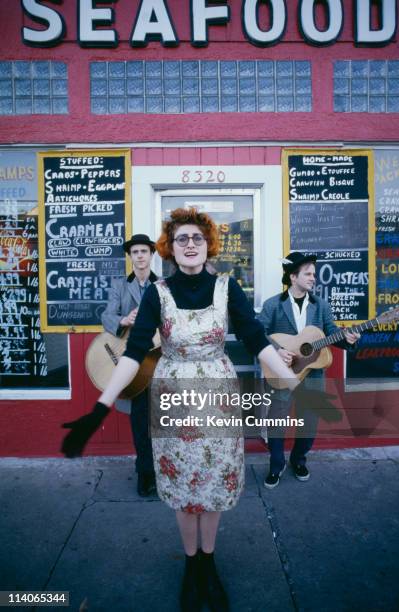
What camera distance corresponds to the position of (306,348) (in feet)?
11.8

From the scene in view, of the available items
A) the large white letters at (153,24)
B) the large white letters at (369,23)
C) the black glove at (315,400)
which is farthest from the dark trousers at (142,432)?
the large white letters at (369,23)

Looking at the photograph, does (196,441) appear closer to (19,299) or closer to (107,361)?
(107,361)

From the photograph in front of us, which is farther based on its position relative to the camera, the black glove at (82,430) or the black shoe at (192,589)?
the black shoe at (192,589)

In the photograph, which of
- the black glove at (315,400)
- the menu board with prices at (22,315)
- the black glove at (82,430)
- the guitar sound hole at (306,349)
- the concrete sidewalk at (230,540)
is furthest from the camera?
the menu board with prices at (22,315)

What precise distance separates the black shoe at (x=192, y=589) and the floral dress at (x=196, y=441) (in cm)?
39

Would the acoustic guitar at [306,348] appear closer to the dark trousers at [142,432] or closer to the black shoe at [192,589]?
the dark trousers at [142,432]

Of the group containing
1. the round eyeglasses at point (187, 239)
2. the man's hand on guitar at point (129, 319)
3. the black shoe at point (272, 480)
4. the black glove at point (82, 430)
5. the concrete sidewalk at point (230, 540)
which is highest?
the round eyeglasses at point (187, 239)

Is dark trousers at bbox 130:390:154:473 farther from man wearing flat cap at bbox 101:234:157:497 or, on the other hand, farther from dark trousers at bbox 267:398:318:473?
dark trousers at bbox 267:398:318:473

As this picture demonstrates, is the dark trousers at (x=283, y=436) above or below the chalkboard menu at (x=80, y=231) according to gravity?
below

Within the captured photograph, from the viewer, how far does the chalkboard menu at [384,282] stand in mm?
4301

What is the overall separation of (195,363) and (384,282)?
290 cm

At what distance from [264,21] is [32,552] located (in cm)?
496

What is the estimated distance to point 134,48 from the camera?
4082mm

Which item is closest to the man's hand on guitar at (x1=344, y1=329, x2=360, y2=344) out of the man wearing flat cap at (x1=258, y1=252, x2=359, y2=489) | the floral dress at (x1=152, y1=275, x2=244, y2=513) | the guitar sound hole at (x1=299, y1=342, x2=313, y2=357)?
the man wearing flat cap at (x1=258, y1=252, x2=359, y2=489)
